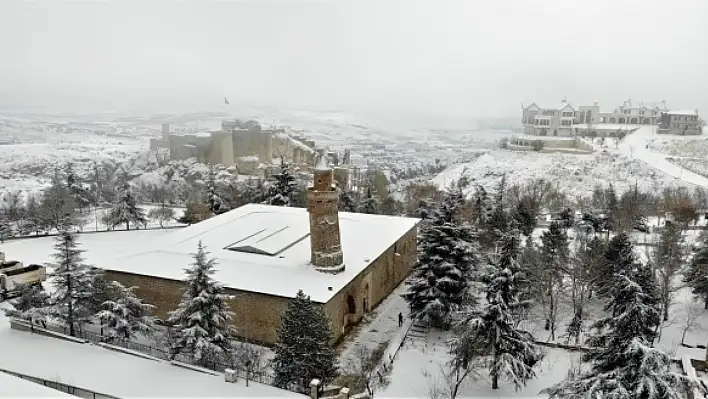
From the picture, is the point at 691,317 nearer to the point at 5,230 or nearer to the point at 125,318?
the point at 125,318

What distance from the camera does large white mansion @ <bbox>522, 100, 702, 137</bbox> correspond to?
220ft

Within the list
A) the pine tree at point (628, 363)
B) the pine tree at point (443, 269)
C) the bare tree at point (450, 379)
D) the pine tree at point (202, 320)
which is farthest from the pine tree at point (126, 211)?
the pine tree at point (628, 363)

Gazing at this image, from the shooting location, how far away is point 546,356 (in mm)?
16359

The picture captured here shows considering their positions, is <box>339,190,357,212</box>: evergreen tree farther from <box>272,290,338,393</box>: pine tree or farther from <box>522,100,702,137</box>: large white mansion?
<box>522,100,702,137</box>: large white mansion

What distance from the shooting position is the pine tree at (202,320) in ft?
45.9

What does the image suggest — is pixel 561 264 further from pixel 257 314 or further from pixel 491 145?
pixel 491 145

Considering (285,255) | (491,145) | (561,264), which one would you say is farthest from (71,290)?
(491,145)

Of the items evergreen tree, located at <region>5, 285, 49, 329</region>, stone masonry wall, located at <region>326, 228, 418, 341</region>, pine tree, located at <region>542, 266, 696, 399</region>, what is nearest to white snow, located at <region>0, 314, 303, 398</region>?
evergreen tree, located at <region>5, 285, 49, 329</region>

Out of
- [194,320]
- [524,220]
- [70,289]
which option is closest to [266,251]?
[194,320]

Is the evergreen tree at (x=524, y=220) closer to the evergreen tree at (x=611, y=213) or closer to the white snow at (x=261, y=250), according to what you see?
the evergreen tree at (x=611, y=213)

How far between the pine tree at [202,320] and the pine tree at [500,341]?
673cm

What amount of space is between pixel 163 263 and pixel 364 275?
763 centimetres

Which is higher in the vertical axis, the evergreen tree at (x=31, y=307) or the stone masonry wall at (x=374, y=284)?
the evergreen tree at (x=31, y=307)

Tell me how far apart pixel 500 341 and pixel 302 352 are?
17.9ft
